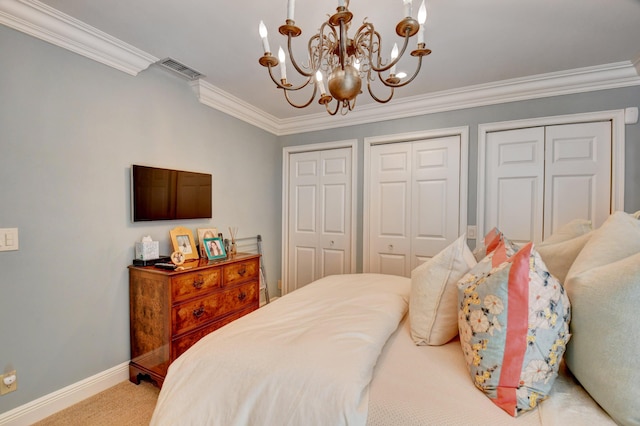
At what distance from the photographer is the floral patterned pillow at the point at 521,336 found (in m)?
0.84

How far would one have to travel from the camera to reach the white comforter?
2.82 feet

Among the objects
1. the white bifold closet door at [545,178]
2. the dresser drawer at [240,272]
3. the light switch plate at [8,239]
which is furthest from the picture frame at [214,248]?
the white bifold closet door at [545,178]

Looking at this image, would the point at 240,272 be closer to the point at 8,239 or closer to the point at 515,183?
the point at 8,239

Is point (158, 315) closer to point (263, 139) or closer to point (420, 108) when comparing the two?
point (263, 139)

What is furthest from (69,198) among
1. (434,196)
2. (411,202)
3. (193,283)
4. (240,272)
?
(434,196)

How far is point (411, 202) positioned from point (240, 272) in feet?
6.51

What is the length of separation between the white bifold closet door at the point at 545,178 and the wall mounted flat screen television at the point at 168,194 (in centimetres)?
284

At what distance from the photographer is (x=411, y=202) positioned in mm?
3150

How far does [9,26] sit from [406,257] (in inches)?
141

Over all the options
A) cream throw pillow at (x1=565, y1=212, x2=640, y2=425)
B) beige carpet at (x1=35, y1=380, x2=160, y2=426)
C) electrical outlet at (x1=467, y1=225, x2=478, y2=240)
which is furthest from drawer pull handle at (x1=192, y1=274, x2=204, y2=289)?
electrical outlet at (x1=467, y1=225, x2=478, y2=240)

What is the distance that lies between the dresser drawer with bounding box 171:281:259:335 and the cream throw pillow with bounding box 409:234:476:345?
5.37ft

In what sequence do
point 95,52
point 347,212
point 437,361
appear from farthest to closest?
point 347,212 < point 95,52 < point 437,361

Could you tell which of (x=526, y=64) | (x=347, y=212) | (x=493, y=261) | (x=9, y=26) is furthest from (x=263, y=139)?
(x=493, y=261)

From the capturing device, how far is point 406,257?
3.17 meters
